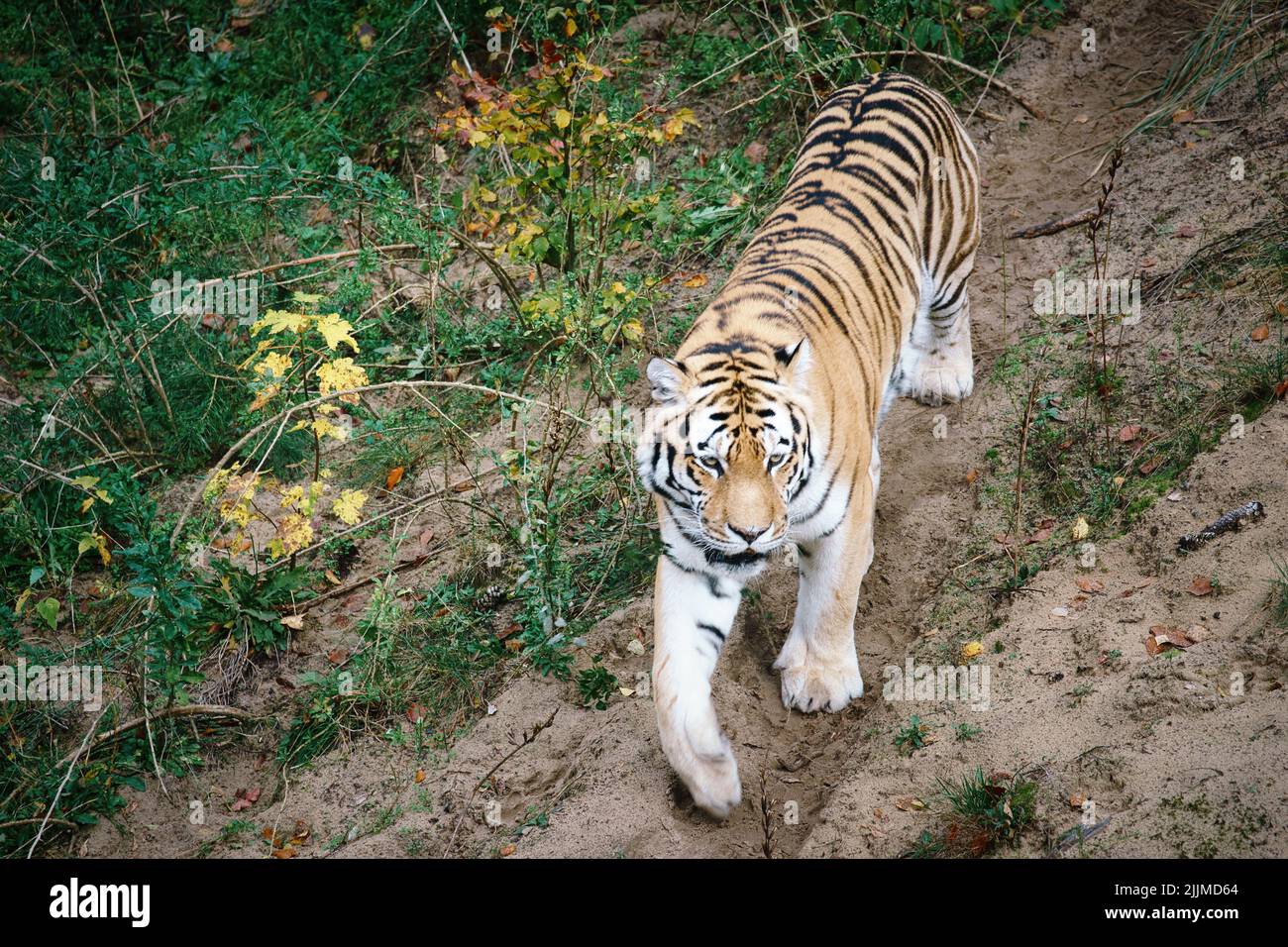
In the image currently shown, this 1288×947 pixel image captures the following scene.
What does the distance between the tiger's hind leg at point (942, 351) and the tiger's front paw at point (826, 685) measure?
65.6 inches

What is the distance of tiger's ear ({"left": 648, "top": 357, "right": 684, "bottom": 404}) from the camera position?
366cm

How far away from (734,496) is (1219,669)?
1.53 m

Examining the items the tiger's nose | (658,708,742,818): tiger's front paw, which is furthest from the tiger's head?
(658,708,742,818): tiger's front paw

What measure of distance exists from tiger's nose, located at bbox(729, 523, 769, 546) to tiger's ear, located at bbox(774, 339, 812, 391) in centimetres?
56

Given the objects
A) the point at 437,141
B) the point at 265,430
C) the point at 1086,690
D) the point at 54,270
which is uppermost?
the point at 437,141

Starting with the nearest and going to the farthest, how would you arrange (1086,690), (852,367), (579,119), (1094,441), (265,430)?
(1086,690)
(852,367)
(1094,441)
(265,430)
(579,119)

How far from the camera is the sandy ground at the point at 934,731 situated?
3244mm

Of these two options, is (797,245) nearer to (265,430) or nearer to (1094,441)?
(1094,441)

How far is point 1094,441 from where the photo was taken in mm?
4621

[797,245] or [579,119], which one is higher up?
[579,119]

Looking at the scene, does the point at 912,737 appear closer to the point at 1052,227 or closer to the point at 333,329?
the point at 333,329

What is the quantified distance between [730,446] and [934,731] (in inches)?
46.6
